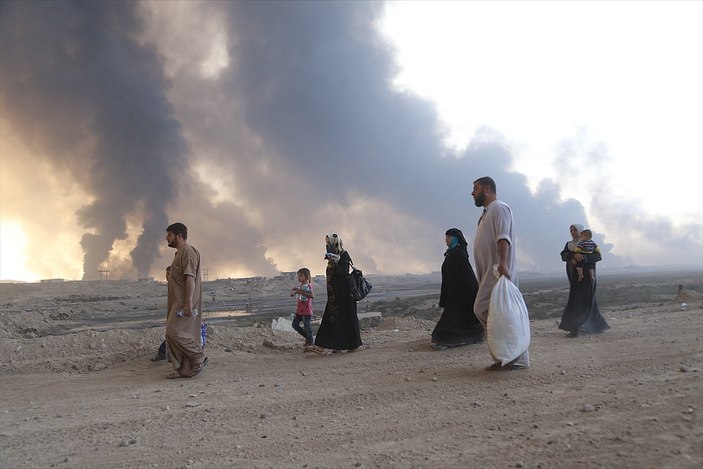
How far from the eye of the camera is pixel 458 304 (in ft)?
25.4

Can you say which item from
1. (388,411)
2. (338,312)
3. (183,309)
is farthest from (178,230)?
(388,411)

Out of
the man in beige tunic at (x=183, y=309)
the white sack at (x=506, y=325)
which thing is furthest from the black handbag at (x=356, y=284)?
the white sack at (x=506, y=325)

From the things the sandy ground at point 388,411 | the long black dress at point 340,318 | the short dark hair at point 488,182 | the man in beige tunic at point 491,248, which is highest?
the short dark hair at point 488,182

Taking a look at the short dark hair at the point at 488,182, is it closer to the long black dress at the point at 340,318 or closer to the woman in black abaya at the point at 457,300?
the woman in black abaya at the point at 457,300

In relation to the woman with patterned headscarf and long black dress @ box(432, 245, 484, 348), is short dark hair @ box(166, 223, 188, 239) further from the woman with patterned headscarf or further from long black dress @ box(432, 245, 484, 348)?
long black dress @ box(432, 245, 484, 348)

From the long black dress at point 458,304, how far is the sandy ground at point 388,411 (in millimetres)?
368

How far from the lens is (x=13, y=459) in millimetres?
3770

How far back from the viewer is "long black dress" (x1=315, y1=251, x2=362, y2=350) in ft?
26.8

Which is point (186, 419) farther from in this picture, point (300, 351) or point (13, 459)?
point (300, 351)

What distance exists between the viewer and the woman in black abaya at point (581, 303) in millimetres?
7824

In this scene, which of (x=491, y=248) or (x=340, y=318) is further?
(x=340, y=318)

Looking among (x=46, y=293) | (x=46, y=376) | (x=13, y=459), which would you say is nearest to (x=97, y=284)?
(x=46, y=293)

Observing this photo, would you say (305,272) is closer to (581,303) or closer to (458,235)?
(458,235)

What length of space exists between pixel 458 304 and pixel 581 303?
2108mm
